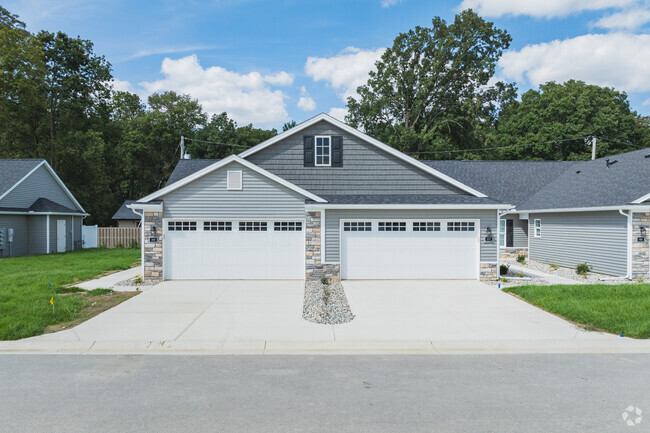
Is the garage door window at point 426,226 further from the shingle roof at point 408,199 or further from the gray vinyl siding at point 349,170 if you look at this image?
the gray vinyl siding at point 349,170

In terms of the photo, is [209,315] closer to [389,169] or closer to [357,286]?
[357,286]

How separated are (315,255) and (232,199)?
3293mm

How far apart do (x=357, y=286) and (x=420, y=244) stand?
9.00ft

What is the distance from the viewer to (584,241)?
54.1ft

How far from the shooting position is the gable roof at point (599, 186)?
15.1 metres

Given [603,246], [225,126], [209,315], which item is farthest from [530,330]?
[225,126]

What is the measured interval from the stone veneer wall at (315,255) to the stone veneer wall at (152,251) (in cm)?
475

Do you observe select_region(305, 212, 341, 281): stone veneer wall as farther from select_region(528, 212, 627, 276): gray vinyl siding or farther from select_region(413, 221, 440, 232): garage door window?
select_region(528, 212, 627, 276): gray vinyl siding

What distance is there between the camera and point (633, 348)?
281 inches

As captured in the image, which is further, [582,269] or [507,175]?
[507,175]

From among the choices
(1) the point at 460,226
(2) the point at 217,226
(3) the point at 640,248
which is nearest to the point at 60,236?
(2) the point at 217,226
